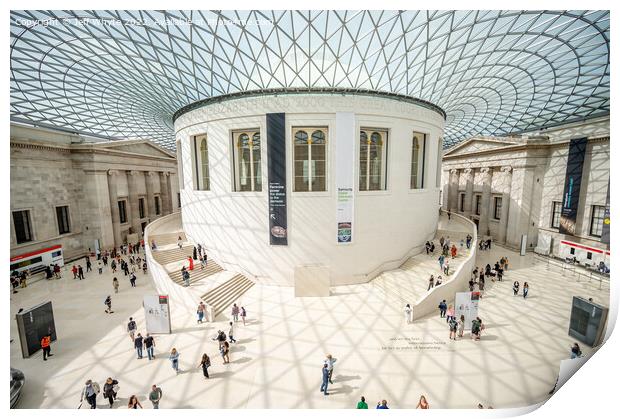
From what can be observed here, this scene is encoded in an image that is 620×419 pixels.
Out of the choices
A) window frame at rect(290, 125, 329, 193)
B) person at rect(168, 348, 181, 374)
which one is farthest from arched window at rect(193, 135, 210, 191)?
person at rect(168, 348, 181, 374)

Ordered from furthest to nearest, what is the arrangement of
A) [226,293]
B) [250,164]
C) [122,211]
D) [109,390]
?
[122,211]
[250,164]
[226,293]
[109,390]

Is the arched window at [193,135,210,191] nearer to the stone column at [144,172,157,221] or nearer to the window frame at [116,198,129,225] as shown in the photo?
the window frame at [116,198,129,225]

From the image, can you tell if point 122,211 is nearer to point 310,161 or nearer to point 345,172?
point 310,161

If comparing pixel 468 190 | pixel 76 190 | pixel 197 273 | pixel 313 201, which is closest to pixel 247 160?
pixel 313 201

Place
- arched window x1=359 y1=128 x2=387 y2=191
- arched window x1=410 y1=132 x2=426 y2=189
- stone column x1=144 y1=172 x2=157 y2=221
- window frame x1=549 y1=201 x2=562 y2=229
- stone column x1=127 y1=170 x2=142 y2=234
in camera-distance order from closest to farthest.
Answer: arched window x1=359 y1=128 x2=387 y2=191, arched window x1=410 y1=132 x2=426 y2=189, window frame x1=549 y1=201 x2=562 y2=229, stone column x1=127 y1=170 x2=142 y2=234, stone column x1=144 y1=172 x2=157 y2=221

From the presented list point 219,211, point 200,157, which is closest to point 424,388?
point 219,211

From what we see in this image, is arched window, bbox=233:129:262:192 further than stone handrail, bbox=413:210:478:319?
Yes

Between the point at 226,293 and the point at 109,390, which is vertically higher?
the point at 109,390

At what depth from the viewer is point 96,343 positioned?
11312 mm

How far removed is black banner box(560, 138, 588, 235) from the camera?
21406mm

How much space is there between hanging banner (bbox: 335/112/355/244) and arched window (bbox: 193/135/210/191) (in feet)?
33.0

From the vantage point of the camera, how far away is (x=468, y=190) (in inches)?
1348

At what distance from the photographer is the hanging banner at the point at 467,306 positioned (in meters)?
11.8

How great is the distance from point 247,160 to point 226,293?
343 inches
